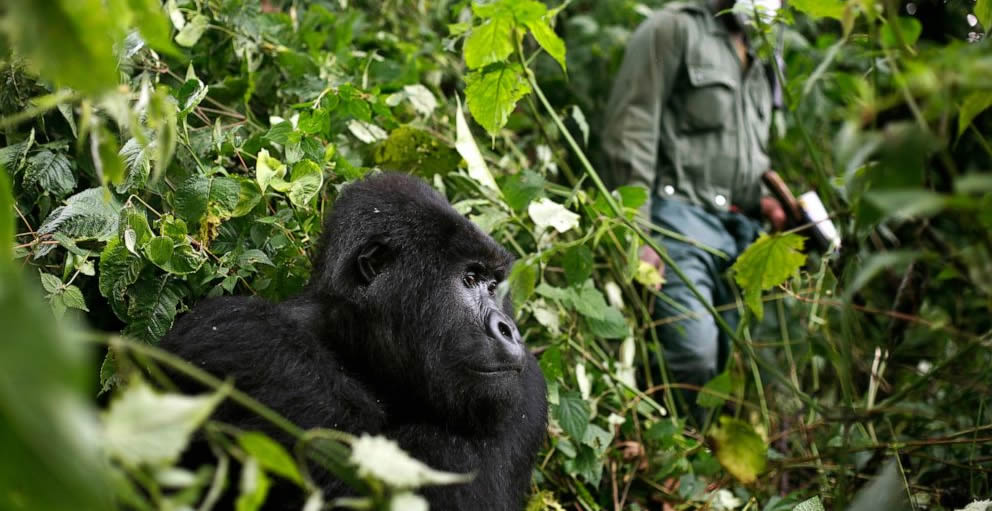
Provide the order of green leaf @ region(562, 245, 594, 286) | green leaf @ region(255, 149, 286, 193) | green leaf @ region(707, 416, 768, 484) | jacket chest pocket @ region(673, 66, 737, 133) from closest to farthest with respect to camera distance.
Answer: green leaf @ region(707, 416, 768, 484) < green leaf @ region(255, 149, 286, 193) < green leaf @ region(562, 245, 594, 286) < jacket chest pocket @ region(673, 66, 737, 133)

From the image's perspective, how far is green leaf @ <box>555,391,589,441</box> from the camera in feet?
10.2

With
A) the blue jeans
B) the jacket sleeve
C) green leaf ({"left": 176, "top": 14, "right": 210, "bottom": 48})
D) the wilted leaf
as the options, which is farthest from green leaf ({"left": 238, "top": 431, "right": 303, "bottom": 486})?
the jacket sleeve

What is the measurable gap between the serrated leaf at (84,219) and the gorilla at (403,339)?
38cm

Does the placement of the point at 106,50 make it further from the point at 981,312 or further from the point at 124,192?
the point at 981,312

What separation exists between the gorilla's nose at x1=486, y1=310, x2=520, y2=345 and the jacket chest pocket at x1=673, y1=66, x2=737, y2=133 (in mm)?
2517

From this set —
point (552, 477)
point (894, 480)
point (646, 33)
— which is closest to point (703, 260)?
point (646, 33)

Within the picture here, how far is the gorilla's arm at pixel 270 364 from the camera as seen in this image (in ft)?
7.07

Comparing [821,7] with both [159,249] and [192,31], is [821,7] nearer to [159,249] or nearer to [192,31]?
[159,249]

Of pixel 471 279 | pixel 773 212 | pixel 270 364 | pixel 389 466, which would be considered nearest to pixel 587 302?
pixel 471 279

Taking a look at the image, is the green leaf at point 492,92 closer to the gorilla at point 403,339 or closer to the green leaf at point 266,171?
the gorilla at point 403,339

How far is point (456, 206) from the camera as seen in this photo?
10.9ft

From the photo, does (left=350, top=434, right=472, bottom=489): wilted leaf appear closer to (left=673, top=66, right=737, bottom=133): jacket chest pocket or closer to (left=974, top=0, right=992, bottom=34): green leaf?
(left=974, top=0, right=992, bottom=34): green leaf

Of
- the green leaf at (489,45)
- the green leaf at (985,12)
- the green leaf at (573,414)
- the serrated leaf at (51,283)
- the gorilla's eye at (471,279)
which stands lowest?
the green leaf at (573,414)

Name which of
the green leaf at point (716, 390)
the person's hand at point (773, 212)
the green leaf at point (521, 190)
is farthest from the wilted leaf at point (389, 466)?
the person's hand at point (773, 212)
